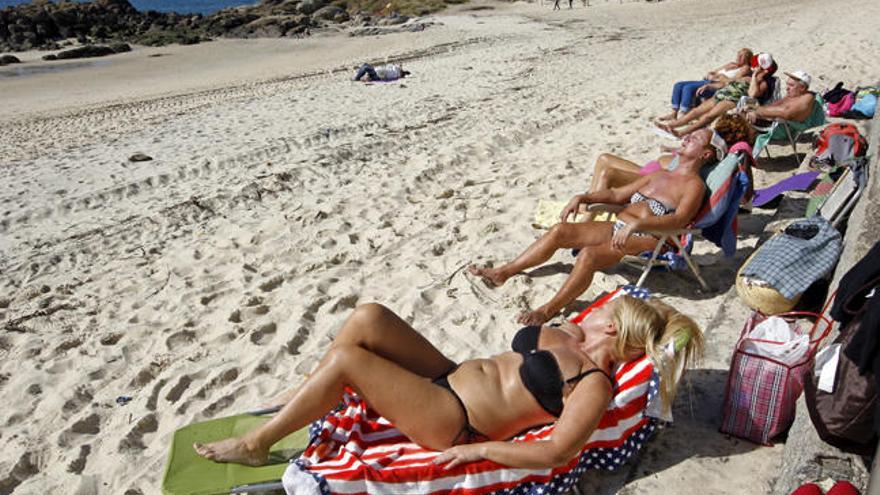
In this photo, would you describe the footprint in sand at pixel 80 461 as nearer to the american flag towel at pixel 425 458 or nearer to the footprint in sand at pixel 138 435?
the footprint in sand at pixel 138 435

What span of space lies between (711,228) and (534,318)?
57.7 inches

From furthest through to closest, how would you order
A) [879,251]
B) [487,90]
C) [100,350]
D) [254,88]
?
[254,88] → [487,90] → [100,350] → [879,251]

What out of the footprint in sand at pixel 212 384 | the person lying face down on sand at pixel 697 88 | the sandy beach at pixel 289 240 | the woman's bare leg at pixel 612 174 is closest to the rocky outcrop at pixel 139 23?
the sandy beach at pixel 289 240

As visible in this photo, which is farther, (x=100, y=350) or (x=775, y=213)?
(x=775, y=213)

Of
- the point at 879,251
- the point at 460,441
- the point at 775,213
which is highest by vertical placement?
the point at 879,251

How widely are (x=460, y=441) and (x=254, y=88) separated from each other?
44.5 ft

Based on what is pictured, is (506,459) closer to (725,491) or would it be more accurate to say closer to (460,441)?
(460,441)

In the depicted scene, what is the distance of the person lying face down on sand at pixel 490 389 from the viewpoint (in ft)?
8.96

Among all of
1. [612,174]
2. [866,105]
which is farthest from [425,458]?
[866,105]

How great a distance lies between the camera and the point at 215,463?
9.41 ft

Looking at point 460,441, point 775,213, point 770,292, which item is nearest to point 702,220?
point 770,292

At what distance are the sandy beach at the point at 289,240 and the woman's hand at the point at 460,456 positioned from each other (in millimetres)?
623

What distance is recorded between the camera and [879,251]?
8.30ft

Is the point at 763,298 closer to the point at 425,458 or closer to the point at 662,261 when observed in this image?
the point at 662,261
